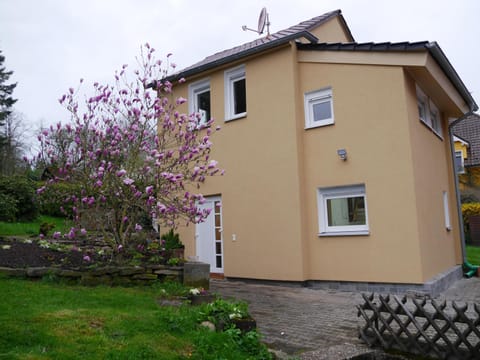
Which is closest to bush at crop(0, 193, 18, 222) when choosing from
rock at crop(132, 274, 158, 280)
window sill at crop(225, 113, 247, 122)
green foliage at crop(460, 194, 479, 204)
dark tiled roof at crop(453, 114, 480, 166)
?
window sill at crop(225, 113, 247, 122)

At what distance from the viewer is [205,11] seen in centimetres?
1299

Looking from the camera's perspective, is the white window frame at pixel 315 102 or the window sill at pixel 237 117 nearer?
the white window frame at pixel 315 102

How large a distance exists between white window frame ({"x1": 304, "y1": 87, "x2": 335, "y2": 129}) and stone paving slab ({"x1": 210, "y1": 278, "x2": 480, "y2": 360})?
387 cm

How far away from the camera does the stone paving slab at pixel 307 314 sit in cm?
491

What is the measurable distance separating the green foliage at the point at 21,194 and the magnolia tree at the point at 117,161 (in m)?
7.79

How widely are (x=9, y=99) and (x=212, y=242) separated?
36.9 metres

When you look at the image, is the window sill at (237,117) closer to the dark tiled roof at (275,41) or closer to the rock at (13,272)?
the dark tiled roof at (275,41)

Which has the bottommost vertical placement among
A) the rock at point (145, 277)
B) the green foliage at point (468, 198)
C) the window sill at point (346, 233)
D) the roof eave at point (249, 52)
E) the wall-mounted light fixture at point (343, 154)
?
the rock at point (145, 277)

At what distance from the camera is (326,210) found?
9.98 metres

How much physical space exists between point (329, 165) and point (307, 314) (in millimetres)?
4087

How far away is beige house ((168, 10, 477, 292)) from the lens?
29.6 feet

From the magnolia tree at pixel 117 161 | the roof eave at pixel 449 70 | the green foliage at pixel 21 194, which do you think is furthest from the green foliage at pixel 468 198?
the green foliage at pixel 21 194

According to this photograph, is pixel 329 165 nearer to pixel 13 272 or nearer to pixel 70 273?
pixel 70 273

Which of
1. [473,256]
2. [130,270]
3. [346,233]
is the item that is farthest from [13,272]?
[473,256]
